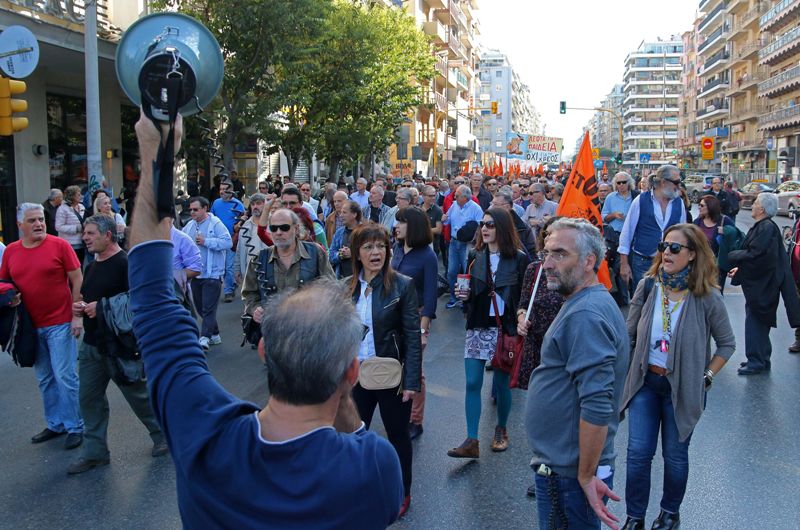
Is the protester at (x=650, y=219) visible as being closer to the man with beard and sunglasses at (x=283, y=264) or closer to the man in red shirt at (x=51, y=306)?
the man with beard and sunglasses at (x=283, y=264)

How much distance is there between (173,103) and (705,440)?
5.40 meters

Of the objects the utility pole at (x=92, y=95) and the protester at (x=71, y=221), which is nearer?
the protester at (x=71, y=221)

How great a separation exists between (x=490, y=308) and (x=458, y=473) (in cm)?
124

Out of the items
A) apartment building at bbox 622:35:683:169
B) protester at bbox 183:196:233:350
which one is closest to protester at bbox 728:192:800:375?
protester at bbox 183:196:233:350

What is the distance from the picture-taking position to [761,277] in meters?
8.12

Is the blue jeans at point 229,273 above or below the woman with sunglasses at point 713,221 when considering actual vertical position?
below

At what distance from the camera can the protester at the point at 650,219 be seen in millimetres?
8414

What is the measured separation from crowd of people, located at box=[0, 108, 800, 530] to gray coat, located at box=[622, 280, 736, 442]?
1 centimetres

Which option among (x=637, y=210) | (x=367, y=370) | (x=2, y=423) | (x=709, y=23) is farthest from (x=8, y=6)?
(x=709, y=23)

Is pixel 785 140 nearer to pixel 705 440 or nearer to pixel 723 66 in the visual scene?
pixel 723 66

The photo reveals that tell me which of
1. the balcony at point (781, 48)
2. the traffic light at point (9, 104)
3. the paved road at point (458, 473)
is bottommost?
the paved road at point (458, 473)

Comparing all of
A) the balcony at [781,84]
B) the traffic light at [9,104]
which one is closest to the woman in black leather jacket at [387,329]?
the traffic light at [9,104]

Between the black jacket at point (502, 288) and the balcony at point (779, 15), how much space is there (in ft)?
192

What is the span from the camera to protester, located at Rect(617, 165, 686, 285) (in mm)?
8414
